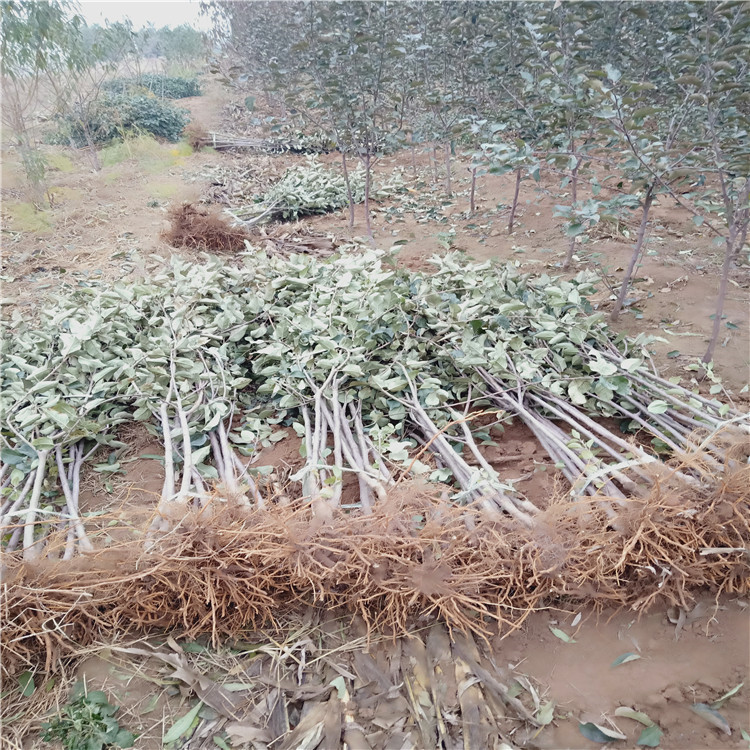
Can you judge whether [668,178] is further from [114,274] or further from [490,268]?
[114,274]

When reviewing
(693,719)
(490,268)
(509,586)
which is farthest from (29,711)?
(490,268)

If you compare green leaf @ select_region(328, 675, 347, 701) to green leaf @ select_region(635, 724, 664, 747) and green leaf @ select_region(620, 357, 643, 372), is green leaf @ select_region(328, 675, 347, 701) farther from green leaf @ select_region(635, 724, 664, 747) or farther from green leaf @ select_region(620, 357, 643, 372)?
green leaf @ select_region(620, 357, 643, 372)

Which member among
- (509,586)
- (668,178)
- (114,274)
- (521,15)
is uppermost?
(521,15)

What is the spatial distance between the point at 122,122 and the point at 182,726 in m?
12.9

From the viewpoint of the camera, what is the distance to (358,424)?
217 centimetres

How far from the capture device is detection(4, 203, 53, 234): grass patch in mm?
6055

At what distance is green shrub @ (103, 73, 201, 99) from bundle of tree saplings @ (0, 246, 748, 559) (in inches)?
552

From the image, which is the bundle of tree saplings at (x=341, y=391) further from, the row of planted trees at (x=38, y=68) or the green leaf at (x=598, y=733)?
the row of planted trees at (x=38, y=68)

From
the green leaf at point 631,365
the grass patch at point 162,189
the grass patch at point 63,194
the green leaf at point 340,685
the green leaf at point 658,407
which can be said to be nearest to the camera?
the green leaf at point 340,685

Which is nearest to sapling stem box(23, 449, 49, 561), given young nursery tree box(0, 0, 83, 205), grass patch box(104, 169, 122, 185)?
young nursery tree box(0, 0, 83, 205)

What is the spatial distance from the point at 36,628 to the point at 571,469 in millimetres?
1795

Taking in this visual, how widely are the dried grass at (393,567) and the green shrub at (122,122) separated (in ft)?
37.0

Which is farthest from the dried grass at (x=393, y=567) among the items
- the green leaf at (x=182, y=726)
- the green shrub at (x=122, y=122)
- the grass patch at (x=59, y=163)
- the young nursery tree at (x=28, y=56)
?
the green shrub at (x=122, y=122)

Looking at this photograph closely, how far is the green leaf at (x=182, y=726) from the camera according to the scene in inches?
52.3
